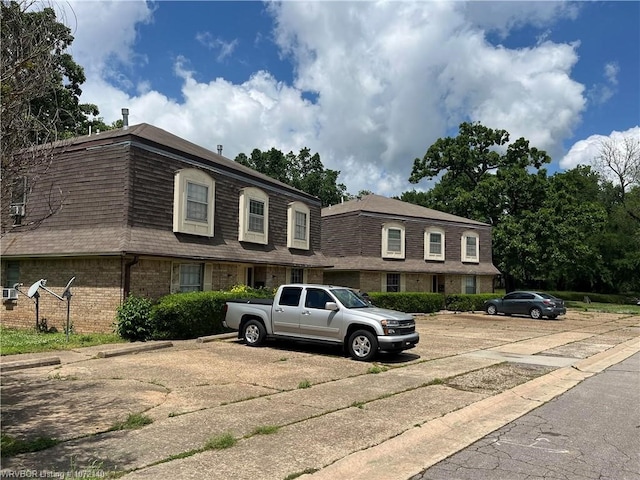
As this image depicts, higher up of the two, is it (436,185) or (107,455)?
(436,185)

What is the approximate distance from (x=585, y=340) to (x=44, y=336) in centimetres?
1789

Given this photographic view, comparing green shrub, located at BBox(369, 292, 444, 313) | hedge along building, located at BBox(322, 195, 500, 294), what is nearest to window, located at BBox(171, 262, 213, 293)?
hedge along building, located at BBox(322, 195, 500, 294)

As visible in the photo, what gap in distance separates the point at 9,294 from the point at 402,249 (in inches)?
860

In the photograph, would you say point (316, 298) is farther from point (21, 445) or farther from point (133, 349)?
point (21, 445)

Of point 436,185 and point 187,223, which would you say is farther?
point 436,185

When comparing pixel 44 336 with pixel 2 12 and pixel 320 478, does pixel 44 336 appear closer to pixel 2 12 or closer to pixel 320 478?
pixel 2 12

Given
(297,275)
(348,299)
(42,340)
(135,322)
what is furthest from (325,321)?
(297,275)

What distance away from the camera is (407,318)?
1280cm

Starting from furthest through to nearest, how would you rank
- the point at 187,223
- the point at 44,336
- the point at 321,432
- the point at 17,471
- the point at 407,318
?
the point at 187,223 → the point at 44,336 → the point at 407,318 → the point at 321,432 → the point at 17,471

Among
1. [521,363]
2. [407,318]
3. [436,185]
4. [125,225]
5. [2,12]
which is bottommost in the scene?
[521,363]

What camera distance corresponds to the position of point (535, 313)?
29.9m

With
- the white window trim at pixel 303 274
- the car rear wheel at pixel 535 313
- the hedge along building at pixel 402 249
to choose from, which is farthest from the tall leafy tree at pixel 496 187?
the white window trim at pixel 303 274

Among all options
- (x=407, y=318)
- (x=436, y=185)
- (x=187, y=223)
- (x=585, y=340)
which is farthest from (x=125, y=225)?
(x=436, y=185)

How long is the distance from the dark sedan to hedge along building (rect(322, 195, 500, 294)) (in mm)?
3923
